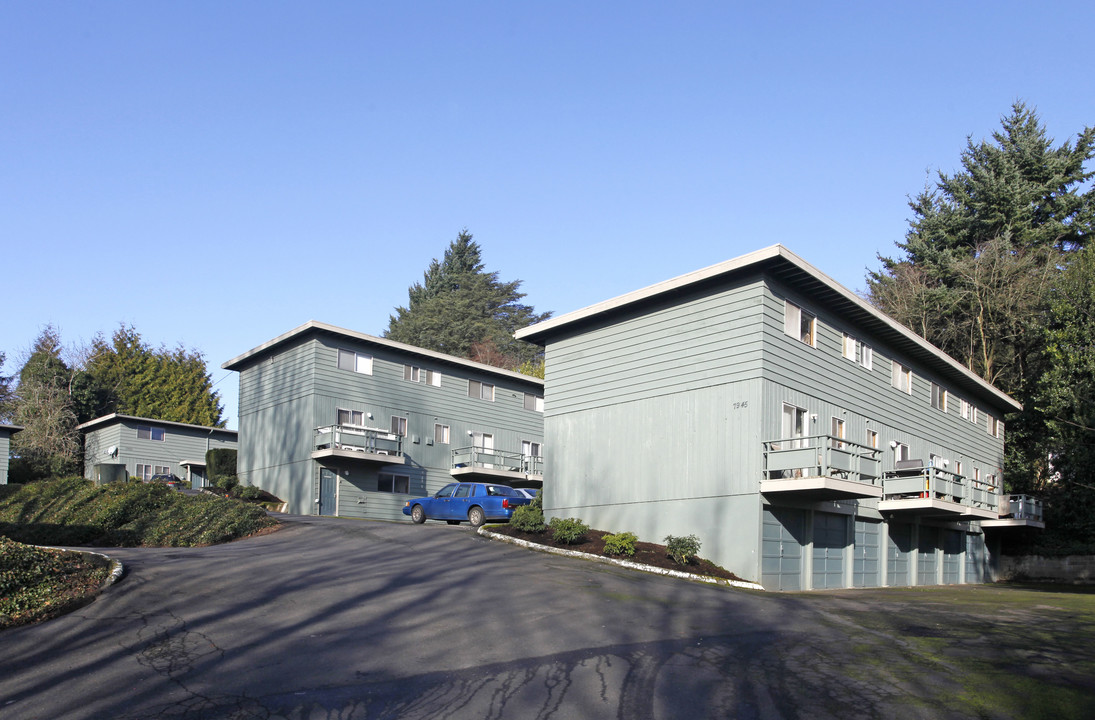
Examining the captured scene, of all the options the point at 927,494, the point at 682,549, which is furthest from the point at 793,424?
the point at 927,494

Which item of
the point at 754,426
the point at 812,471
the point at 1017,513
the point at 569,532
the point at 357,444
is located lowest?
the point at 569,532

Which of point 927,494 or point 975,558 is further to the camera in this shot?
point 975,558

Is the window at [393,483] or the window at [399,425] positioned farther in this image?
the window at [399,425]

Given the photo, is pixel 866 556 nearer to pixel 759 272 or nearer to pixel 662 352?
pixel 662 352

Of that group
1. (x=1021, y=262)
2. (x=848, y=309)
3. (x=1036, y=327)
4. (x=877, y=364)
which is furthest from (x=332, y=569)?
(x=1021, y=262)

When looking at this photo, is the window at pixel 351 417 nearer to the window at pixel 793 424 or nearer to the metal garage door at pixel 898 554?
the window at pixel 793 424

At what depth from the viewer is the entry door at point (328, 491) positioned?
32.7m

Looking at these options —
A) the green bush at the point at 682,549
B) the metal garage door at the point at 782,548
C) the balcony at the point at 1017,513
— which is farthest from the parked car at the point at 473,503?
the balcony at the point at 1017,513

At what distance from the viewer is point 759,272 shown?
20266mm

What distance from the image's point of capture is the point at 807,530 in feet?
69.2

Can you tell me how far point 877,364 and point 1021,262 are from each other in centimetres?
1785

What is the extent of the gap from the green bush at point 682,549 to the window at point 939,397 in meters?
15.5

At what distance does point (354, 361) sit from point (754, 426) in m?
19.4

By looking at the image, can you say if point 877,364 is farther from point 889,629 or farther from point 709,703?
point 709,703
